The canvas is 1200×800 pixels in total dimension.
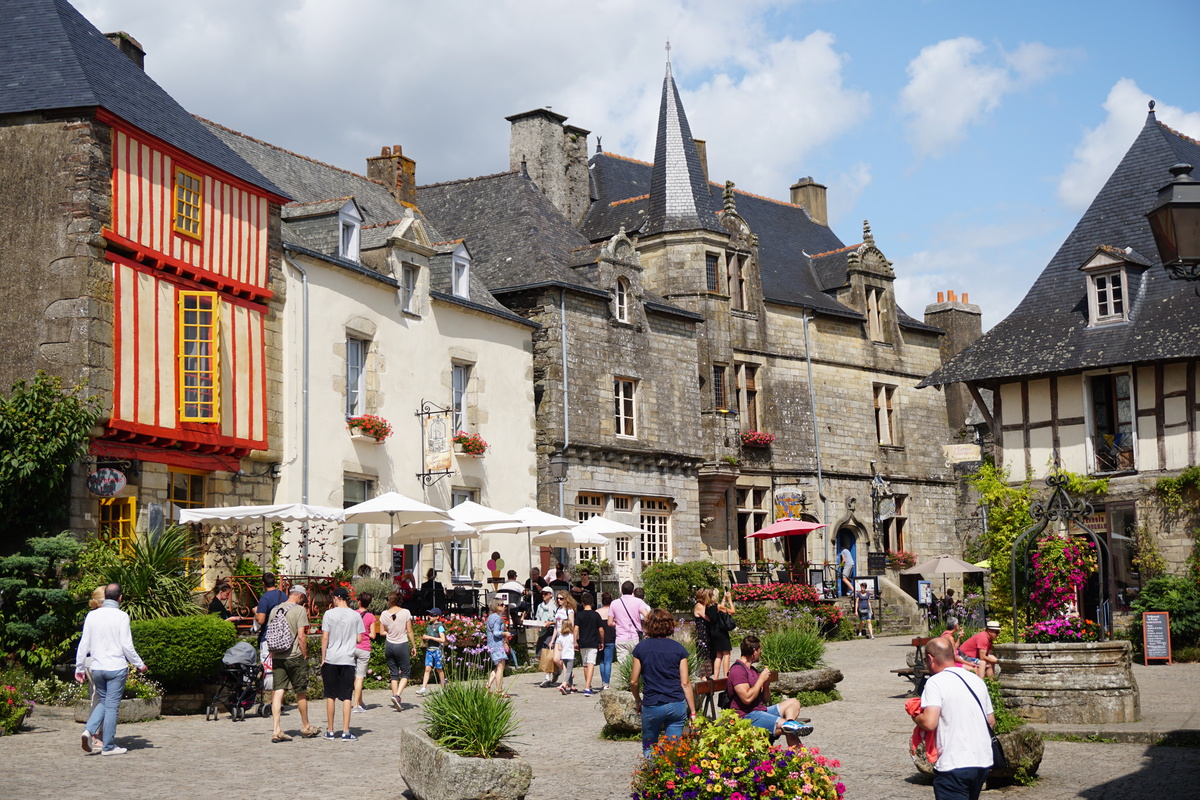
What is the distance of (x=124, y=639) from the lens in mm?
11273

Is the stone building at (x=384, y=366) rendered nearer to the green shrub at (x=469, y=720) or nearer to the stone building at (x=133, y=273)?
the stone building at (x=133, y=273)

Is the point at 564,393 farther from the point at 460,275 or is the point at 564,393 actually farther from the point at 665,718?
the point at 665,718

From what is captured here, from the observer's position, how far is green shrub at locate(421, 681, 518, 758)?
28.9 feet

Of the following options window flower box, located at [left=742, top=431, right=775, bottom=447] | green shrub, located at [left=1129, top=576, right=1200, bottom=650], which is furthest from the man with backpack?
window flower box, located at [left=742, top=431, right=775, bottom=447]

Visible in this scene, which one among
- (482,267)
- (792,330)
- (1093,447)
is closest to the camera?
(1093,447)

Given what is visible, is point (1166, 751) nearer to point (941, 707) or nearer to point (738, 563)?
point (941, 707)

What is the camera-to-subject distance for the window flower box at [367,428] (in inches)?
816

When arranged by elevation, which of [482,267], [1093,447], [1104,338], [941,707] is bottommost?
[941,707]

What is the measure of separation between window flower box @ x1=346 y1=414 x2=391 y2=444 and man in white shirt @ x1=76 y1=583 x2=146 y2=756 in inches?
369

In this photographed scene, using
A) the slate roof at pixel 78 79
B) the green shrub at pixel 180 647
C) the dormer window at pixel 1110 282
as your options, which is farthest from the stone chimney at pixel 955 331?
the green shrub at pixel 180 647

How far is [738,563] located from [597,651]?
12333 mm

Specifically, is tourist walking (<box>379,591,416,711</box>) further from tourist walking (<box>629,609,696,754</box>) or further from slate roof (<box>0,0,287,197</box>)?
slate roof (<box>0,0,287,197</box>)

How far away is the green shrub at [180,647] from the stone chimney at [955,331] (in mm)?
25998

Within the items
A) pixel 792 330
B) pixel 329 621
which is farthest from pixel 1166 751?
pixel 792 330
